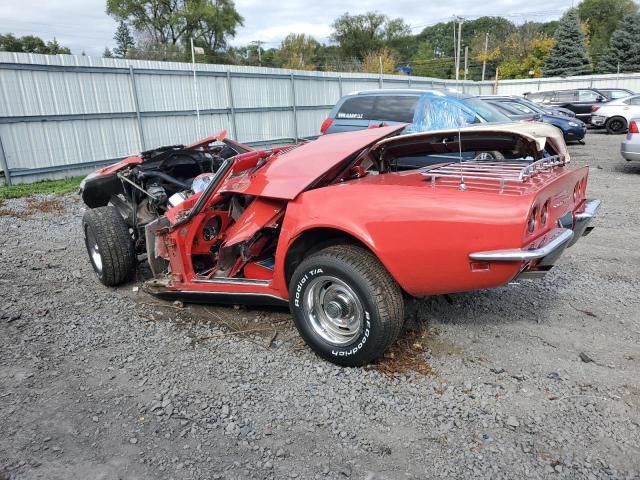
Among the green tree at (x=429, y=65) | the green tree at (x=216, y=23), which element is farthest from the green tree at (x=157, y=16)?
the green tree at (x=429, y=65)

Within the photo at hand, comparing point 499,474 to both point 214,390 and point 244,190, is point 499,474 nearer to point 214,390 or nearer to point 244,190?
point 214,390

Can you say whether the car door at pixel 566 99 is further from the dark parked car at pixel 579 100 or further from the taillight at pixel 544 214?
the taillight at pixel 544 214

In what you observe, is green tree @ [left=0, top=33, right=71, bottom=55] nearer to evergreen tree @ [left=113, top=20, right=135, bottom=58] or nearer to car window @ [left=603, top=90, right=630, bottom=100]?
evergreen tree @ [left=113, top=20, right=135, bottom=58]

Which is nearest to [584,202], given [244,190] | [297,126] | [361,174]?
[361,174]

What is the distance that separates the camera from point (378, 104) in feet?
28.2

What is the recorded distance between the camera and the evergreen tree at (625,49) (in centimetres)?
4659

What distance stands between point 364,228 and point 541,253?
0.94m

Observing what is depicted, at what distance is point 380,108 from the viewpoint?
8539 millimetres

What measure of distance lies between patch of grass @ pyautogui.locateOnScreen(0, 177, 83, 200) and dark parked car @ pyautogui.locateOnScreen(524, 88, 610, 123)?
19351 mm

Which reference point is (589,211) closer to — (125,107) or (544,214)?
(544,214)

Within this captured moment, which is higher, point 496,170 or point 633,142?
point 496,170

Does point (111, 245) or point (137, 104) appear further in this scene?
point (137, 104)

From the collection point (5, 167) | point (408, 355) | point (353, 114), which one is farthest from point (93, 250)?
point (5, 167)

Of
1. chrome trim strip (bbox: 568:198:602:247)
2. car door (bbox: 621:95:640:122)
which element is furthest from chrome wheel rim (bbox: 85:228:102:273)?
car door (bbox: 621:95:640:122)
